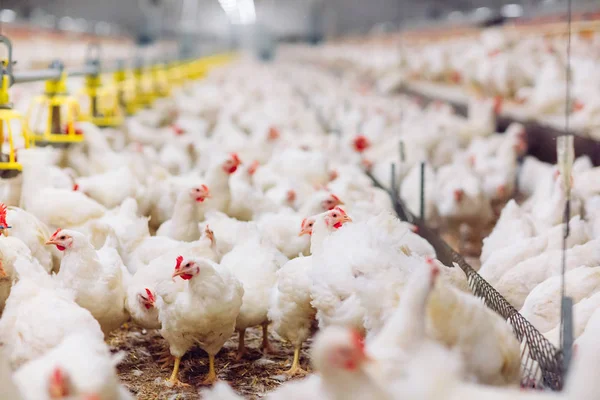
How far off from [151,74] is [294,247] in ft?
25.5

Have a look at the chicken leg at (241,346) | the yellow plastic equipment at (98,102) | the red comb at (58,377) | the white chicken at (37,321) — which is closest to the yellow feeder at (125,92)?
the yellow plastic equipment at (98,102)

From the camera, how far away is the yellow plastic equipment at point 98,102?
255 inches

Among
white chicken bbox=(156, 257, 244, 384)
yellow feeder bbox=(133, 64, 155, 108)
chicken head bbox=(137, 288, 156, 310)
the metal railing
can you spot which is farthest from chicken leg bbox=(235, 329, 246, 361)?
yellow feeder bbox=(133, 64, 155, 108)

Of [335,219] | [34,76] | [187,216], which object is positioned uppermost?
[34,76]

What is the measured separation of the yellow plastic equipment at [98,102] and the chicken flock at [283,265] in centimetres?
21

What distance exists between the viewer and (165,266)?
3518mm

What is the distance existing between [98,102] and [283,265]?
13.3 feet

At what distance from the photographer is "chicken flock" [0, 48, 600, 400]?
1.96 meters

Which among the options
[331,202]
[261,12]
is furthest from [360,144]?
[261,12]

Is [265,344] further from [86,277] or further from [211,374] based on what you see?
[86,277]

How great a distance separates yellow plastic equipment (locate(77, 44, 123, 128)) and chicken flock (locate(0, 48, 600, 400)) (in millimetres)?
212

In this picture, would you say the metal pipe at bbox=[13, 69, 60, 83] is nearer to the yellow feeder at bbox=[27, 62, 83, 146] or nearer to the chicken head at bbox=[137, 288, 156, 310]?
the yellow feeder at bbox=[27, 62, 83, 146]

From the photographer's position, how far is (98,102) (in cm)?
705

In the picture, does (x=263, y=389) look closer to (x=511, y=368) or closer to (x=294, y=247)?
(x=294, y=247)
